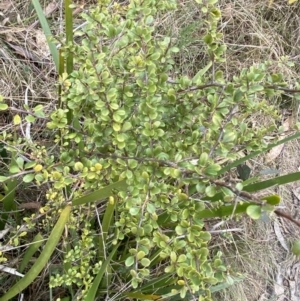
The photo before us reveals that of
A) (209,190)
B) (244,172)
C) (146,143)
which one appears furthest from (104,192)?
(244,172)

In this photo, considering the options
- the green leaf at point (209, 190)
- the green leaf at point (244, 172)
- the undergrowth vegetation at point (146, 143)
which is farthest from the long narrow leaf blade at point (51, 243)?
the green leaf at point (244, 172)

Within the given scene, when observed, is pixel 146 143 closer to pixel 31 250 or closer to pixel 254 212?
pixel 254 212

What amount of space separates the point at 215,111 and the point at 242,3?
92cm

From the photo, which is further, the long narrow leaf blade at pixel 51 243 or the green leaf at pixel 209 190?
the long narrow leaf blade at pixel 51 243

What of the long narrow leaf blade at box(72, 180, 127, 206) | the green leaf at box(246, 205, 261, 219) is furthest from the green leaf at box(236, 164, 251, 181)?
the green leaf at box(246, 205, 261, 219)

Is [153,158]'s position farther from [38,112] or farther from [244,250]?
[244,250]

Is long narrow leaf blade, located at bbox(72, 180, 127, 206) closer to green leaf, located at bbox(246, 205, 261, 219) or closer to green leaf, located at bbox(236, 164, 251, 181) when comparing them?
green leaf, located at bbox(246, 205, 261, 219)

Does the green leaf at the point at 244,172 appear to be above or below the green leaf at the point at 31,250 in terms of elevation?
below

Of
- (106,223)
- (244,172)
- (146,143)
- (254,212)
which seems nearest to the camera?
(254,212)

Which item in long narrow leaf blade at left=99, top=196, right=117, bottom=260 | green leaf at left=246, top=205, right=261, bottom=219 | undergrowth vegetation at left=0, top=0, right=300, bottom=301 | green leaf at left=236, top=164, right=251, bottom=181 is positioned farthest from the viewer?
green leaf at left=236, top=164, right=251, bottom=181

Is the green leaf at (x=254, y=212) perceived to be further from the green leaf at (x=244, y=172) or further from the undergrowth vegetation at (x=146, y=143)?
the green leaf at (x=244, y=172)

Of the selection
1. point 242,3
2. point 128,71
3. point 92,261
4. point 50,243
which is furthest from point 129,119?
point 242,3

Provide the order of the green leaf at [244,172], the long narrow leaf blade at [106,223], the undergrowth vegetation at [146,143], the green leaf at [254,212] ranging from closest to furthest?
the green leaf at [254,212], the undergrowth vegetation at [146,143], the long narrow leaf blade at [106,223], the green leaf at [244,172]

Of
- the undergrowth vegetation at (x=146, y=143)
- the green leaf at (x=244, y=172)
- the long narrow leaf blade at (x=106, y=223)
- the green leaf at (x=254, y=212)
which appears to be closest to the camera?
the green leaf at (x=254, y=212)
